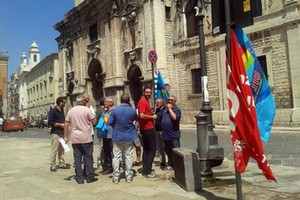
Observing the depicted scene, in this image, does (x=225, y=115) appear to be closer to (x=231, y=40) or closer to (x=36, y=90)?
(x=231, y=40)

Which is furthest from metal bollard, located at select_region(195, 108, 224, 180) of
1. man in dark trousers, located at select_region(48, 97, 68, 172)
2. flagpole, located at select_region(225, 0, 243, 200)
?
man in dark trousers, located at select_region(48, 97, 68, 172)

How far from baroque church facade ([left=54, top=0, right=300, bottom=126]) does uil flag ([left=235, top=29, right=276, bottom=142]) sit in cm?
1242

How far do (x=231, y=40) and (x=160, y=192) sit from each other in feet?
9.57

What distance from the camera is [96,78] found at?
31.5m

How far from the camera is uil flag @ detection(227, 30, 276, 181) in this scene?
14.5 ft

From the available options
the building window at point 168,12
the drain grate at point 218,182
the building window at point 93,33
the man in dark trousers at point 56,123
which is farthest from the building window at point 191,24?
the drain grate at point 218,182

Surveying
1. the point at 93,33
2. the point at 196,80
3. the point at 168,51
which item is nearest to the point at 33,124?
the point at 93,33

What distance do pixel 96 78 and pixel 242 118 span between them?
27676 millimetres

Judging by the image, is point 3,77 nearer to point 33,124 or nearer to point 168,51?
point 33,124

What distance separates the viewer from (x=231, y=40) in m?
4.73

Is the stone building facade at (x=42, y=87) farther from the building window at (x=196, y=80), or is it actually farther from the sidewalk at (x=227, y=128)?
the sidewalk at (x=227, y=128)

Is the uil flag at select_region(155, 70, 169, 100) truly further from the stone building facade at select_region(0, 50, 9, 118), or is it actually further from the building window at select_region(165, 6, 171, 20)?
the stone building facade at select_region(0, 50, 9, 118)

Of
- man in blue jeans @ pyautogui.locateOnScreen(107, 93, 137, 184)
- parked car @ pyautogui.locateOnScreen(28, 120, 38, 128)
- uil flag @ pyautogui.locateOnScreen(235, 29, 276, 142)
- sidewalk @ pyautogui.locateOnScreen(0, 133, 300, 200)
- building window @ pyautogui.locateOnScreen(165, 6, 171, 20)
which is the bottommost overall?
sidewalk @ pyautogui.locateOnScreen(0, 133, 300, 200)

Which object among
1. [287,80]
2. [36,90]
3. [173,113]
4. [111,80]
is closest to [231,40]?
[173,113]
